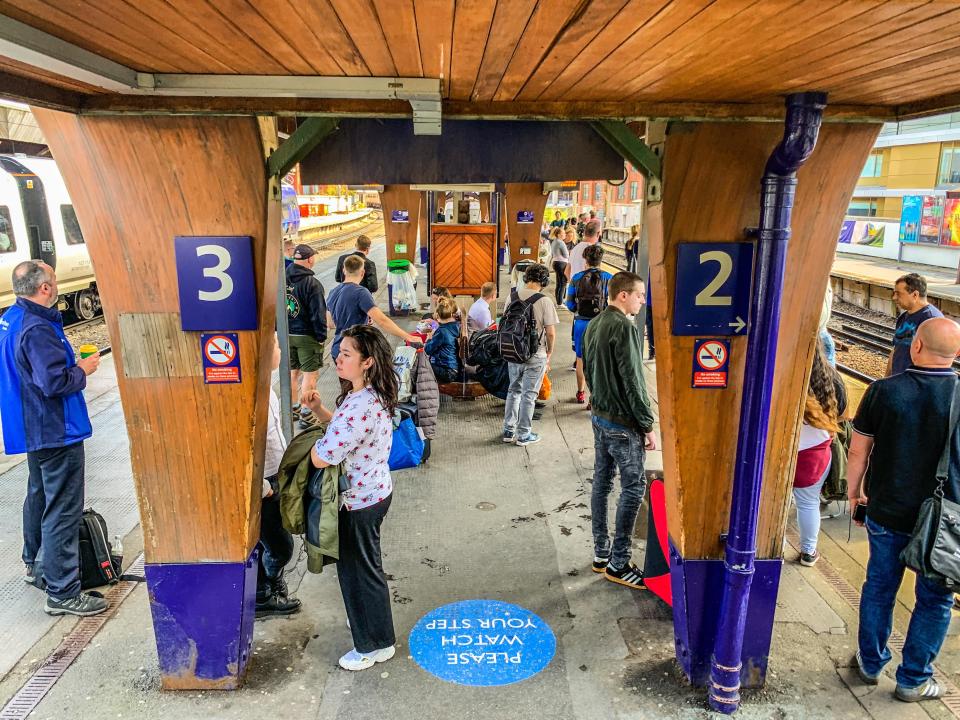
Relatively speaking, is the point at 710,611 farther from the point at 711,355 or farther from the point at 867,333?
the point at 867,333

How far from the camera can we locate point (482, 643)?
3773mm

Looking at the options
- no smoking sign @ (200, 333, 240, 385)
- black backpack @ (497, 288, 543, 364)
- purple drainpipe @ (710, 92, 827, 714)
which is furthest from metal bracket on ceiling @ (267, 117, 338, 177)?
black backpack @ (497, 288, 543, 364)

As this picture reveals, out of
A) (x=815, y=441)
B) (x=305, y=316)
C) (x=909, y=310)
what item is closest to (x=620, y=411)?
(x=815, y=441)

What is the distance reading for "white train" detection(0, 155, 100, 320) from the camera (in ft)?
39.1

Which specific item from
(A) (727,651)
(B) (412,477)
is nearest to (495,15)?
(A) (727,651)

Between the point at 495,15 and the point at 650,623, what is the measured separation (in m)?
3.46

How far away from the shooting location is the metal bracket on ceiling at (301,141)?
2.96 meters

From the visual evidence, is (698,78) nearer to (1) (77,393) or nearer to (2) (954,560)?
(2) (954,560)

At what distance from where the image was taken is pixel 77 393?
154 inches

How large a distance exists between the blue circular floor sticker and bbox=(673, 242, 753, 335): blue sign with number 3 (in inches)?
76.2

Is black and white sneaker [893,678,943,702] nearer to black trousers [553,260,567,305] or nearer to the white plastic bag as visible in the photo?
the white plastic bag

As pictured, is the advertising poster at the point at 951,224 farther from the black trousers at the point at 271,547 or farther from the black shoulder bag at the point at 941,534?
the black trousers at the point at 271,547

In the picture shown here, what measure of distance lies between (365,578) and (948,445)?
288 cm

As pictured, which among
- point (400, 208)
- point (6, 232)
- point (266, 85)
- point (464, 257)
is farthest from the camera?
point (400, 208)
